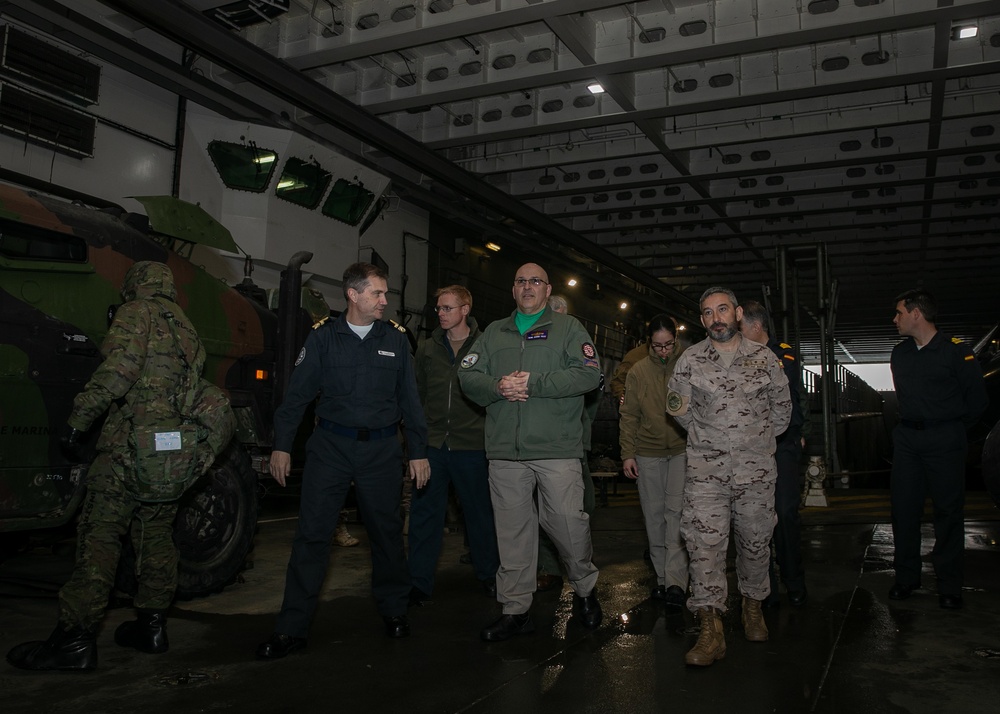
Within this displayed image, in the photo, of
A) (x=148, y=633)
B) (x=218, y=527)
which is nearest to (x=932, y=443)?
(x=218, y=527)

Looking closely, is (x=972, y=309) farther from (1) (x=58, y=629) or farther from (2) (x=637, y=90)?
(1) (x=58, y=629)

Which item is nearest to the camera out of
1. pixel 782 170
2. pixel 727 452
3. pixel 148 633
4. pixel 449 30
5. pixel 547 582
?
pixel 148 633

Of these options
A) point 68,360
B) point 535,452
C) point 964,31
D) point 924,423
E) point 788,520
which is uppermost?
point 964,31

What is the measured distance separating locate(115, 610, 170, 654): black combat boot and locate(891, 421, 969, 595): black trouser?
437 centimetres

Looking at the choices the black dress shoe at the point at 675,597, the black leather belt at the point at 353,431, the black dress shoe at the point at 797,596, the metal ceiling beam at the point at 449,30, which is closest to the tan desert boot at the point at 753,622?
the black dress shoe at the point at 675,597

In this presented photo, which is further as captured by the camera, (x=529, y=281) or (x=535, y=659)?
(x=529, y=281)

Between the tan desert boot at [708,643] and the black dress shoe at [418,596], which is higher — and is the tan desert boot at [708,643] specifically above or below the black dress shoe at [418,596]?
above

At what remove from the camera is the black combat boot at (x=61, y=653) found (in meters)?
3.41

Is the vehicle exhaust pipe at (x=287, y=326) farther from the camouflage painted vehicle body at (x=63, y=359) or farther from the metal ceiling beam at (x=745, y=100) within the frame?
the metal ceiling beam at (x=745, y=100)

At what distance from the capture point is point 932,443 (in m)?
4.94

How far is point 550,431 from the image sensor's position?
4.06 metres

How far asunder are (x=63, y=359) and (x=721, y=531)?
11.9ft

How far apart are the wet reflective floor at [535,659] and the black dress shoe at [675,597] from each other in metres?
0.07

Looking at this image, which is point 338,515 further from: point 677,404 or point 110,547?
point 677,404
